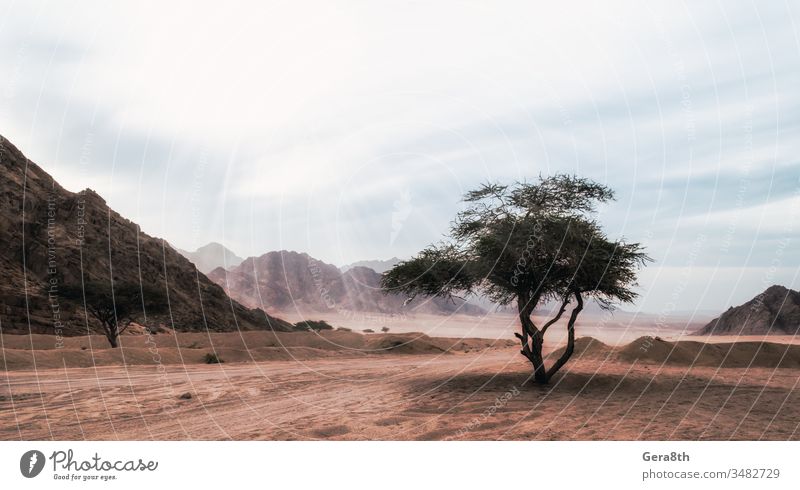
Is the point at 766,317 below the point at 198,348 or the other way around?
the other way around

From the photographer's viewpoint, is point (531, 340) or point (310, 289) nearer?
point (531, 340)

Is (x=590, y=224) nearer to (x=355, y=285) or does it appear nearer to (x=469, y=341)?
(x=469, y=341)

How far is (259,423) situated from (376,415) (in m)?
3.20

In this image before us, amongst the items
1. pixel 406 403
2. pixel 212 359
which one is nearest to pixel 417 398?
pixel 406 403

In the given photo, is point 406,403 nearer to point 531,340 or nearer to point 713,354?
point 531,340

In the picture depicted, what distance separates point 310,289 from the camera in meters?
133

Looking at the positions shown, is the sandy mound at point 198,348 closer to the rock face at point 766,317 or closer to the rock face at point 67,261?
the rock face at point 67,261

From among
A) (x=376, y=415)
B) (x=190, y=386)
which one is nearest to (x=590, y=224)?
(x=376, y=415)

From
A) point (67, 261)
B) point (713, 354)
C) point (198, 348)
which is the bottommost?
point (198, 348)

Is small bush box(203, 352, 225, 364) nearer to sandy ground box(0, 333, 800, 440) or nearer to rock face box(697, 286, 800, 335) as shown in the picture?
sandy ground box(0, 333, 800, 440)
